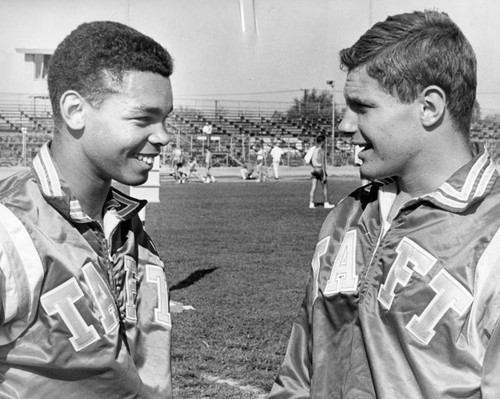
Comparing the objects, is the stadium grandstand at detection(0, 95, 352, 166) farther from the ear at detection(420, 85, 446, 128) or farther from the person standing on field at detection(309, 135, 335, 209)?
the ear at detection(420, 85, 446, 128)

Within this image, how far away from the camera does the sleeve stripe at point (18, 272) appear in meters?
2.21

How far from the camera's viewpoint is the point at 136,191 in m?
6.76

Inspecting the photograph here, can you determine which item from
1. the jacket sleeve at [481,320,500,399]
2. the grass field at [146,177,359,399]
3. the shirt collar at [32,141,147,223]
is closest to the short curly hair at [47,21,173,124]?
the shirt collar at [32,141,147,223]

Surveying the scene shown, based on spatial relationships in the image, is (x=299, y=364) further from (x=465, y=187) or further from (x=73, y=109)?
(x=73, y=109)

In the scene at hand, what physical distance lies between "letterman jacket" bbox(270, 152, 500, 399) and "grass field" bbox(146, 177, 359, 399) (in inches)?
103

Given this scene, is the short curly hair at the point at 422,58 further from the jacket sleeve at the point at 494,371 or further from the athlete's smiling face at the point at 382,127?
the jacket sleeve at the point at 494,371

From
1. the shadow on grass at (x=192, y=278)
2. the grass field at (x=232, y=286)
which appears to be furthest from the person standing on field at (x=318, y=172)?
the shadow on grass at (x=192, y=278)

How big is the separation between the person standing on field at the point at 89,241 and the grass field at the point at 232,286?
102 inches

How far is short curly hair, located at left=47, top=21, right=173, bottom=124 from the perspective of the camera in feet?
8.21

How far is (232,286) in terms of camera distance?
8898 millimetres

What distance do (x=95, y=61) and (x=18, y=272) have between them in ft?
2.28

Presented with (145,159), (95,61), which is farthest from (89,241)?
(95,61)

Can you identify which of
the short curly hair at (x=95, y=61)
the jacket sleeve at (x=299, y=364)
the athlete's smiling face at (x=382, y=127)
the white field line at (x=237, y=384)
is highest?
the short curly hair at (x=95, y=61)

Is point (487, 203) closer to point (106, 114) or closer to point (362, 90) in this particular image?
point (362, 90)
